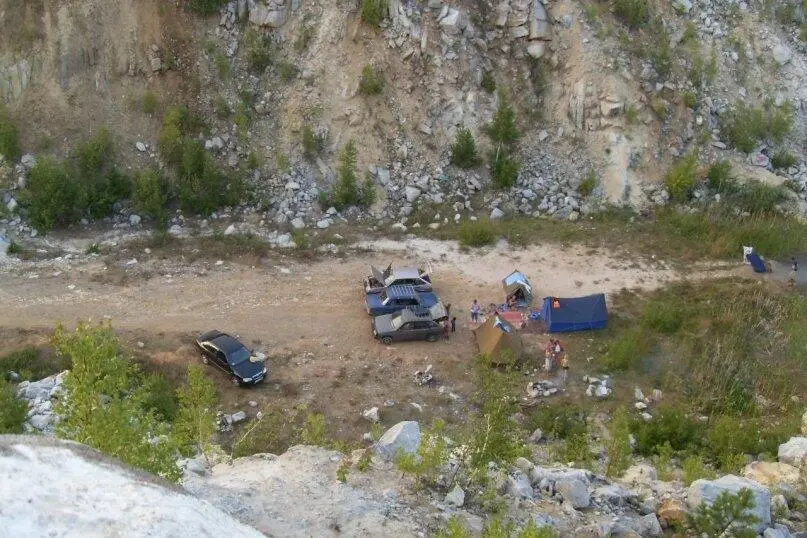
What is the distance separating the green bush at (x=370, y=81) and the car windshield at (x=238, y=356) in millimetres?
13917

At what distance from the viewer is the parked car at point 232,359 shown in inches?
783

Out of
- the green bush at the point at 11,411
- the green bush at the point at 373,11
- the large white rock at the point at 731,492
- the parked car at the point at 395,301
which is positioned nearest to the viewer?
the large white rock at the point at 731,492

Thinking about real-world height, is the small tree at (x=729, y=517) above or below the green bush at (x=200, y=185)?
below

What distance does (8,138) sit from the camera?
2669 centimetres

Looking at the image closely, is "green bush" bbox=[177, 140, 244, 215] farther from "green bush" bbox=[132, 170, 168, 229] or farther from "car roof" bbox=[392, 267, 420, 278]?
"car roof" bbox=[392, 267, 420, 278]

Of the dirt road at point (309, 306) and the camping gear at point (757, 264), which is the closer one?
the dirt road at point (309, 306)

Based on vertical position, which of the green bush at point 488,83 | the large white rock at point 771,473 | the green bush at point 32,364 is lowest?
the green bush at point 32,364

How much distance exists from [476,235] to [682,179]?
9699 mm

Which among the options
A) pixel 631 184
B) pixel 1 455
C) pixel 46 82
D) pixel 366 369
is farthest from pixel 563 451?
pixel 46 82

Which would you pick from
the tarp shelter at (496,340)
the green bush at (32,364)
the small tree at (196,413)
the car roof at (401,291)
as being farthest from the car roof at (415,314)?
the green bush at (32,364)

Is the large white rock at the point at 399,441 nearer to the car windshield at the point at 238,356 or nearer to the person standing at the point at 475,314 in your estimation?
the car windshield at the point at 238,356

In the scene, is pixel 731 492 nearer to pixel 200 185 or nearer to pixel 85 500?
pixel 85 500

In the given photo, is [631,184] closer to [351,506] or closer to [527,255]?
[527,255]

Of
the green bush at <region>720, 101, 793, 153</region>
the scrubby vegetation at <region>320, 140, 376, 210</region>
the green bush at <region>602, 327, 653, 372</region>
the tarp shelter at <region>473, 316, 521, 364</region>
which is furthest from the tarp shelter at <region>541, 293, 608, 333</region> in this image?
the green bush at <region>720, 101, 793, 153</region>
